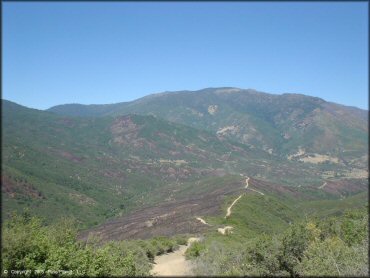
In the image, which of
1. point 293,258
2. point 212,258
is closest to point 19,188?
point 212,258

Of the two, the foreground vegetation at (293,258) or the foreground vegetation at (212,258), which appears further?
the foreground vegetation at (212,258)

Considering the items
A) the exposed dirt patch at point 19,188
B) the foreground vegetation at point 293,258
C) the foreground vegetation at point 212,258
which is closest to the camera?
the foreground vegetation at point 293,258

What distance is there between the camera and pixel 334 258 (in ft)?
106

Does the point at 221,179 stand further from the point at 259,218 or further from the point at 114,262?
the point at 114,262

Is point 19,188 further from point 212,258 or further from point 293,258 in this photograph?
point 293,258

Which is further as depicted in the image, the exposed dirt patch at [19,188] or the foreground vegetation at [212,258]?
the exposed dirt patch at [19,188]

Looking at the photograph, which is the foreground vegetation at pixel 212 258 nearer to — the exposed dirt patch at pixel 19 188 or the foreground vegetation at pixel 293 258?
the foreground vegetation at pixel 293 258

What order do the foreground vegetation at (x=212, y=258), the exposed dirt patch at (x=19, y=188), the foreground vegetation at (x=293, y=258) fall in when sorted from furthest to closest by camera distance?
the exposed dirt patch at (x=19, y=188) → the foreground vegetation at (x=212, y=258) → the foreground vegetation at (x=293, y=258)

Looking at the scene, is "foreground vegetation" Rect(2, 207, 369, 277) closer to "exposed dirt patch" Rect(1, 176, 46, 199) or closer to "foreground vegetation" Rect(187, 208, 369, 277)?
"foreground vegetation" Rect(187, 208, 369, 277)

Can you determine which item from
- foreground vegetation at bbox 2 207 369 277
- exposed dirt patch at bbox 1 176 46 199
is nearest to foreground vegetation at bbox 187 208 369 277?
foreground vegetation at bbox 2 207 369 277

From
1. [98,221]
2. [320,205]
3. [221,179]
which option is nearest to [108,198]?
[98,221]

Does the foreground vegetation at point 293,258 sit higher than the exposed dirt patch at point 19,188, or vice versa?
the foreground vegetation at point 293,258

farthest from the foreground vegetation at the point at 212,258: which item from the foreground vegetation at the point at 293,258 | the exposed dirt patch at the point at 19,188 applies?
the exposed dirt patch at the point at 19,188

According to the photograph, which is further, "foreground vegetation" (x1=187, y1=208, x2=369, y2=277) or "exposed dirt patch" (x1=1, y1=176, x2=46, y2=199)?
"exposed dirt patch" (x1=1, y1=176, x2=46, y2=199)
